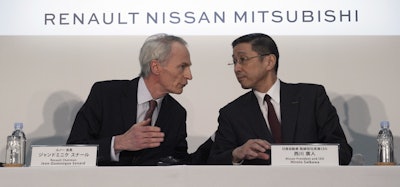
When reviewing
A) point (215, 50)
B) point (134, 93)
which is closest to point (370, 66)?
point (215, 50)

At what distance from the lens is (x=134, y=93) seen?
3.83 m

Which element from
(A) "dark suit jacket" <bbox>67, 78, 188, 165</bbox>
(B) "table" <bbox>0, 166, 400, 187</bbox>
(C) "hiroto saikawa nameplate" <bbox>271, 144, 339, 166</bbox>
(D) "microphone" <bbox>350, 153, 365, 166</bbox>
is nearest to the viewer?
(B) "table" <bbox>0, 166, 400, 187</bbox>

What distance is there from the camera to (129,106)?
12.4 ft

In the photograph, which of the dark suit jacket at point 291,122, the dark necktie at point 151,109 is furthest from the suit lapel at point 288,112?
the dark necktie at point 151,109

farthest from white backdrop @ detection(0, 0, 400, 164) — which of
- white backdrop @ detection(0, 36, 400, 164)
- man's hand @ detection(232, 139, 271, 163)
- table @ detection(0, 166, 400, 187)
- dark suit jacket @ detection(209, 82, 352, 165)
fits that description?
table @ detection(0, 166, 400, 187)

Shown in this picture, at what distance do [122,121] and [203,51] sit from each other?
2.69 feet

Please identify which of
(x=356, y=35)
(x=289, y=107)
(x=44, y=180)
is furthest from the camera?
(x=356, y=35)

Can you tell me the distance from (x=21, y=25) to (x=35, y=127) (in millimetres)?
582

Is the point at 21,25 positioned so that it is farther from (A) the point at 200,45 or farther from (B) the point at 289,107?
(B) the point at 289,107

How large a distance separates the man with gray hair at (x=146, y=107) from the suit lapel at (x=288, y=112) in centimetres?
52

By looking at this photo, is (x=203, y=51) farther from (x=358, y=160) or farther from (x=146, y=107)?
(x=358, y=160)

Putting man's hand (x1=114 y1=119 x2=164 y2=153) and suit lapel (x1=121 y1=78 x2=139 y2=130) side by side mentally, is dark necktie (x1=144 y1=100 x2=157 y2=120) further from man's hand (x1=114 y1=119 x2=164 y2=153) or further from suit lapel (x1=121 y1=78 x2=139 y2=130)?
man's hand (x1=114 y1=119 x2=164 y2=153)

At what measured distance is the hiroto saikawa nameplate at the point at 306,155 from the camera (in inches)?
111

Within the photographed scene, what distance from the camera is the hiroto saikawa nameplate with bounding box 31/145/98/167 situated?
114 inches
